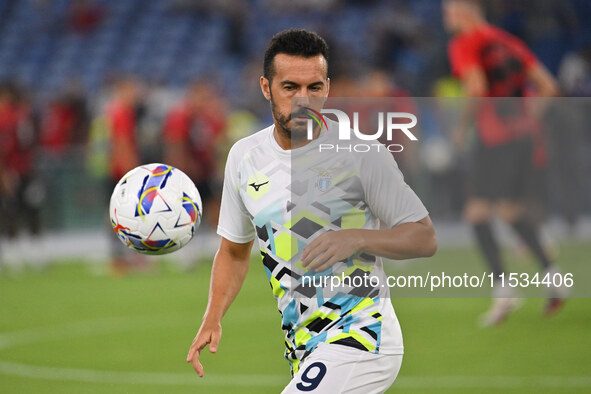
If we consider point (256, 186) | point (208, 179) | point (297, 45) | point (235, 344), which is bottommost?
point (208, 179)

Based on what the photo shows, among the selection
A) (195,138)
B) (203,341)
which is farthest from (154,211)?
(195,138)

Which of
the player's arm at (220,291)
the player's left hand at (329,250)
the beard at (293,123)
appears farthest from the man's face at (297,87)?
the player's arm at (220,291)

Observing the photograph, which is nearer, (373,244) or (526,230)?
(373,244)

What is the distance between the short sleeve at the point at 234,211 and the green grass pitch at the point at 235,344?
148 centimetres

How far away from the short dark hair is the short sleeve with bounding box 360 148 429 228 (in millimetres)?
486

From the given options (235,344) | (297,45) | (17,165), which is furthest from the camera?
(17,165)

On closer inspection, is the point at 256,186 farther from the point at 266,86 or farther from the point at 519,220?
the point at 519,220

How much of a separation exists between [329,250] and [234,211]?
810 millimetres

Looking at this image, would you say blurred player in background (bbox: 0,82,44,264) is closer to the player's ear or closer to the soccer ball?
the soccer ball

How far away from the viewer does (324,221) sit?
3678 mm

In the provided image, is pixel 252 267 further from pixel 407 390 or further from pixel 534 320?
pixel 407 390

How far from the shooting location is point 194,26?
23375mm

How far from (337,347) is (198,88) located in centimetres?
1018

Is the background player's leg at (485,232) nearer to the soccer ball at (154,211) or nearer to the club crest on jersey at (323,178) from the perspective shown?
the soccer ball at (154,211)
